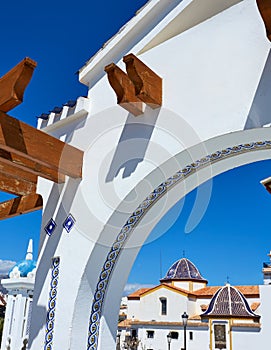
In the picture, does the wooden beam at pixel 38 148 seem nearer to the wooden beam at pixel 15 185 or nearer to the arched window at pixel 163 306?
the wooden beam at pixel 15 185

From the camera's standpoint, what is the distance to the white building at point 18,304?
149 inches

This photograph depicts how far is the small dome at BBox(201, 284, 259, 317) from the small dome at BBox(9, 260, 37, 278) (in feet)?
39.4

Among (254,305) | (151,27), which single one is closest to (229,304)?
(254,305)

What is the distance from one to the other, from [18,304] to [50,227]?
3.69ft

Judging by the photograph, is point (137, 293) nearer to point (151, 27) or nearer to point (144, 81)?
point (151, 27)

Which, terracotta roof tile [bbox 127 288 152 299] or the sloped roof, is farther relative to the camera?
terracotta roof tile [bbox 127 288 152 299]

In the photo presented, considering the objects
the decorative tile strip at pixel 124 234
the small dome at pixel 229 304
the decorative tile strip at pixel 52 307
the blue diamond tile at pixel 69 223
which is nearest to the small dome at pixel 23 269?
the decorative tile strip at pixel 52 307

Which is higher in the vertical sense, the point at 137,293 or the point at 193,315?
the point at 137,293

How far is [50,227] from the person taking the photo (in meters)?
3.24

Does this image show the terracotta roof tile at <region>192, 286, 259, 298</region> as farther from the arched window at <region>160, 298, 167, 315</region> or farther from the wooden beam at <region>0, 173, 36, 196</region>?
the wooden beam at <region>0, 173, 36, 196</region>

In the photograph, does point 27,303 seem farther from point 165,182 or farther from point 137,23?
point 137,23

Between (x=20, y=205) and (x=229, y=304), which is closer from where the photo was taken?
(x=20, y=205)

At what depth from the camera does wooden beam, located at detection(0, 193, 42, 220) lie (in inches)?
144

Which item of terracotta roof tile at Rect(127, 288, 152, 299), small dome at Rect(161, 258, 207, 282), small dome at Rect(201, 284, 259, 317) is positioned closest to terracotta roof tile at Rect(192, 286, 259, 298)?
small dome at Rect(201, 284, 259, 317)
